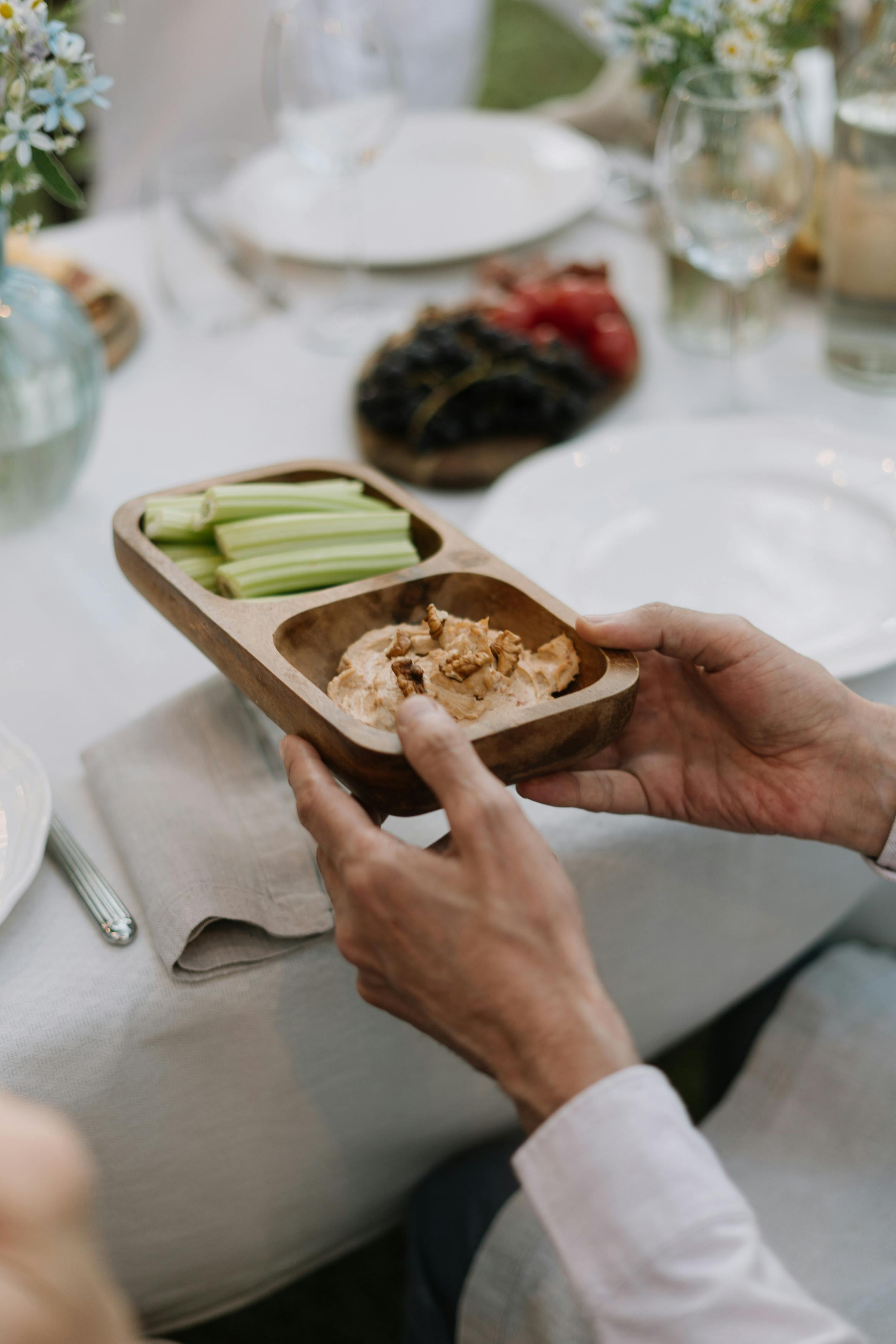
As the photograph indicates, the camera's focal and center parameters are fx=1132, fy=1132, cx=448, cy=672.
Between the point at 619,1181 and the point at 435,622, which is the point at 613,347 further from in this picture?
the point at 619,1181

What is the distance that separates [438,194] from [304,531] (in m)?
1.10

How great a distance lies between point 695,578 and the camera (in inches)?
40.4

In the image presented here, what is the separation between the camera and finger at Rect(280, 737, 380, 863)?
2.14ft

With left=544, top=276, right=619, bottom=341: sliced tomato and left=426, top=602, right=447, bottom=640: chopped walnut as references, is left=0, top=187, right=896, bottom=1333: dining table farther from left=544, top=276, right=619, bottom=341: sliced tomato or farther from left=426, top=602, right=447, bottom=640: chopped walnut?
left=544, top=276, right=619, bottom=341: sliced tomato

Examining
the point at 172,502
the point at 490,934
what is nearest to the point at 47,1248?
the point at 490,934

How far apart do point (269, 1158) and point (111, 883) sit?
24 centimetres

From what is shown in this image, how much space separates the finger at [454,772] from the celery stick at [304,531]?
28 centimetres

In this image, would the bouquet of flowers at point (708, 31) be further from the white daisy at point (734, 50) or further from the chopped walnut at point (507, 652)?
the chopped walnut at point (507, 652)

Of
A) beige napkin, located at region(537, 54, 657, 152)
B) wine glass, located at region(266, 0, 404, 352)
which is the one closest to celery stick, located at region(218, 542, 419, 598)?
wine glass, located at region(266, 0, 404, 352)

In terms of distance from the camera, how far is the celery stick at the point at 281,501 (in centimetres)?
88

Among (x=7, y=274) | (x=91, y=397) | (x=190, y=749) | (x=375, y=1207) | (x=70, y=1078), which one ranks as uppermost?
(x=7, y=274)

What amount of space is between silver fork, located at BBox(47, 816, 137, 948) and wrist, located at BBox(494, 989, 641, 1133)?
11.7 inches

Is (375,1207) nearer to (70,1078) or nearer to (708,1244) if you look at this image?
(70,1078)

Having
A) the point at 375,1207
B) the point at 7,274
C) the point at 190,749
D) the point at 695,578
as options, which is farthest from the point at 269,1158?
the point at 7,274
